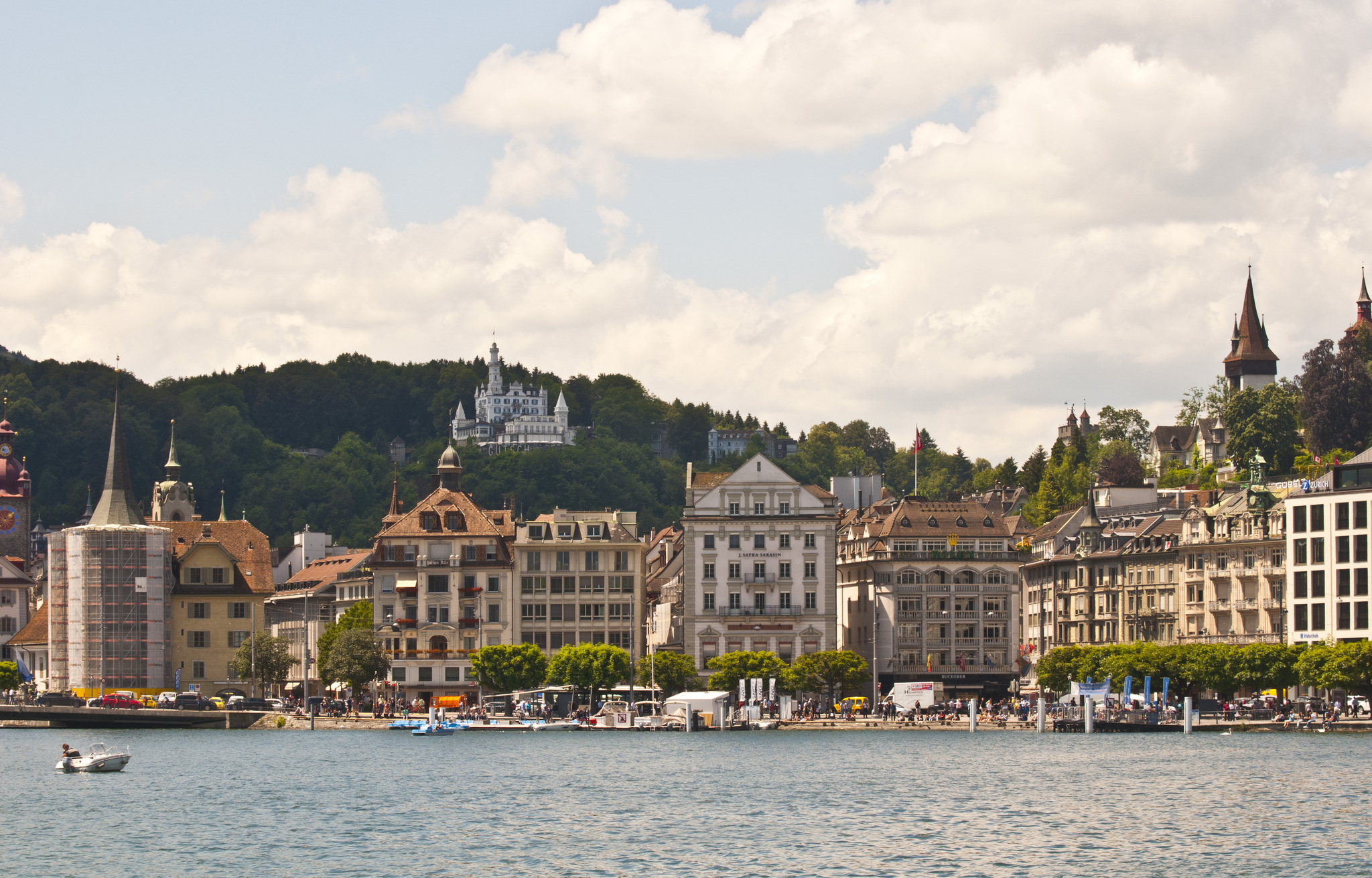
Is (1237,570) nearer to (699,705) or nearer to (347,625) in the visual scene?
(699,705)

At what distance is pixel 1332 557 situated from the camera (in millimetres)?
137750

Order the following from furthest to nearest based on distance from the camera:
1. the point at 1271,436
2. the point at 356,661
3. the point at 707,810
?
the point at 1271,436
the point at 356,661
the point at 707,810

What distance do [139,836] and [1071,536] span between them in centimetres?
11261

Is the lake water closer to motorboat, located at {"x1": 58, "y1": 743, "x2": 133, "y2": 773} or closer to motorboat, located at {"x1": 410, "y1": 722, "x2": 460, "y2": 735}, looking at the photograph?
motorboat, located at {"x1": 58, "y1": 743, "x2": 133, "y2": 773}

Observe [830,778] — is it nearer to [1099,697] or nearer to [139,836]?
[139,836]

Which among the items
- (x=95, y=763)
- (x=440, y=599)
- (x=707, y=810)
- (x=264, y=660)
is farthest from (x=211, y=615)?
(x=707, y=810)

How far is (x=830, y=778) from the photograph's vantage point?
292 ft

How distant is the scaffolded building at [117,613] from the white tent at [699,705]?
1815 inches

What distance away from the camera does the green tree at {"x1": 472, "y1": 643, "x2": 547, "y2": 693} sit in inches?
5384

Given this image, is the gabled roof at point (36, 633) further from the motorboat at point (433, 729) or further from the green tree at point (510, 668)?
the motorboat at point (433, 729)

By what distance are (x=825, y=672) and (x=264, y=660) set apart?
40481 mm

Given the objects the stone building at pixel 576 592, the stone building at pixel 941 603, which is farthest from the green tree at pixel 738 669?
the stone building at pixel 941 603

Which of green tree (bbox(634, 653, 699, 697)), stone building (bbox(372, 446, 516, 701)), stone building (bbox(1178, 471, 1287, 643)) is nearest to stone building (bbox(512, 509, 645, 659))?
stone building (bbox(372, 446, 516, 701))

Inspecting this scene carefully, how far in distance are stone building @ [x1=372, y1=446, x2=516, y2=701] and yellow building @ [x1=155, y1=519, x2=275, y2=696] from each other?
17.5 m
